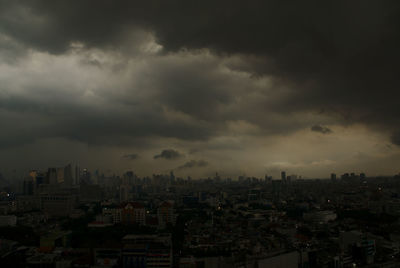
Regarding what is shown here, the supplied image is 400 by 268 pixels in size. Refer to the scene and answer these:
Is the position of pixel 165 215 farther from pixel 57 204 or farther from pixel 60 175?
pixel 60 175

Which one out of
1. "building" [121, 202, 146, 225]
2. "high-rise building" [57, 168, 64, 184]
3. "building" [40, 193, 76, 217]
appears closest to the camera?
"building" [121, 202, 146, 225]

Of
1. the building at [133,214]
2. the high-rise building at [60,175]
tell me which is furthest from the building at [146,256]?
the high-rise building at [60,175]

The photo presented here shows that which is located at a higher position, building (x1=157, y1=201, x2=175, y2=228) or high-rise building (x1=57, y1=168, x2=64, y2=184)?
high-rise building (x1=57, y1=168, x2=64, y2=184)

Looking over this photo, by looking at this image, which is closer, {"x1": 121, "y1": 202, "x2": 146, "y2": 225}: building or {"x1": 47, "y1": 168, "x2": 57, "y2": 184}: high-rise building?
{"x1": 121, "y1": 202, "x2": 146, "y2": 225}: building

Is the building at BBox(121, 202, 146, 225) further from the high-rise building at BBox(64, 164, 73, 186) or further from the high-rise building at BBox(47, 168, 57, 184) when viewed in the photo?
the high-rise building at BBox(64, 164, 73, 186)

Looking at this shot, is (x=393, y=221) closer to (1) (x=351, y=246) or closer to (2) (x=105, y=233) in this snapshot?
(1) (x=351, y=246)

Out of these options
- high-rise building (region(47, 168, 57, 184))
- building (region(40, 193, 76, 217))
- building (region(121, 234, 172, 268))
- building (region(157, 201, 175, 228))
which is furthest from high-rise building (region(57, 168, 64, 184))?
building (region(121, 234, 172, 268))

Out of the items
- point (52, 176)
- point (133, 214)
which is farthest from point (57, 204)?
point (52, 176)

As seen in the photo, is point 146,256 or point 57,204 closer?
point 146,256

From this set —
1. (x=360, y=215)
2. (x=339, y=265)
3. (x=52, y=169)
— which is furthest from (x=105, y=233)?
(x=52, y=169)

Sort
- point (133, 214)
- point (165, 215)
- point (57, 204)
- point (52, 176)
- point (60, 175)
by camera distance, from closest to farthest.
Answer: point (165, 215), point (133, 214), point (57, 204), point (52, 176), point (60, 175)

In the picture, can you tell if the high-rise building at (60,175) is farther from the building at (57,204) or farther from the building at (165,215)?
the building at (165,215)
